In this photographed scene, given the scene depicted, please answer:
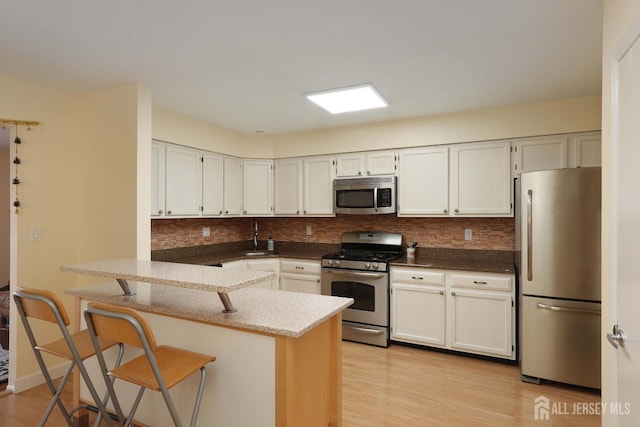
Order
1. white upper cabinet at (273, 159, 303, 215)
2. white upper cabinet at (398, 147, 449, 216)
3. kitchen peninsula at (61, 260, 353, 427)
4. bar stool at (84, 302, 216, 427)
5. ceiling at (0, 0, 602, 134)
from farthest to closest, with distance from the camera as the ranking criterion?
white upper cabinet at (273, 159, 303, 215), white upper cabinet at (398, 147, 449, 216), ceiling at (0, 0, 602, 134), kitchen peninsula at (61, 260, 353, 427), bar stool at (84, 302, 216, 427)

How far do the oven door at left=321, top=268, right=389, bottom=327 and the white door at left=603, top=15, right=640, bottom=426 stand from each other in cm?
225

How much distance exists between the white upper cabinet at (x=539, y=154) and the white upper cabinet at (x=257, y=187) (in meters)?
2.87

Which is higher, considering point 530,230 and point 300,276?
point 530,230

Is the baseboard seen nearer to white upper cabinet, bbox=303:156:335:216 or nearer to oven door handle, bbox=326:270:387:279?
oven door handle, bbox=326:270:387:279

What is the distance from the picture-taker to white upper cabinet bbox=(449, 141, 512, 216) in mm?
3449

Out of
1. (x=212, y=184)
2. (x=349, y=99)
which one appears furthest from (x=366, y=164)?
(x=212, y=184)

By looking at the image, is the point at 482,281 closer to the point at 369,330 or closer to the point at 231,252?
the point at 369,330

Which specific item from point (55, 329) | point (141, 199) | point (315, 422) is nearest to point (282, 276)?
point (141, 199)

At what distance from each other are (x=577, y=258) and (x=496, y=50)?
5.56ft

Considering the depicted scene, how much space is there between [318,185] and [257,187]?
851mm

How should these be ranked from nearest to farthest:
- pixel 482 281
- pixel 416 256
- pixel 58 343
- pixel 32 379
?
pixel 58 343
pixel 32 379
pixel 482 281
pixel 416 256

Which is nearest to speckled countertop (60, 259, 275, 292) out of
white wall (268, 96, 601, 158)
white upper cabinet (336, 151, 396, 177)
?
white upper cabinet (336, 151, 396, 177)

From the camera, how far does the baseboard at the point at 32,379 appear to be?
108 inches

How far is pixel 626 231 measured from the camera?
1351 millimetres
